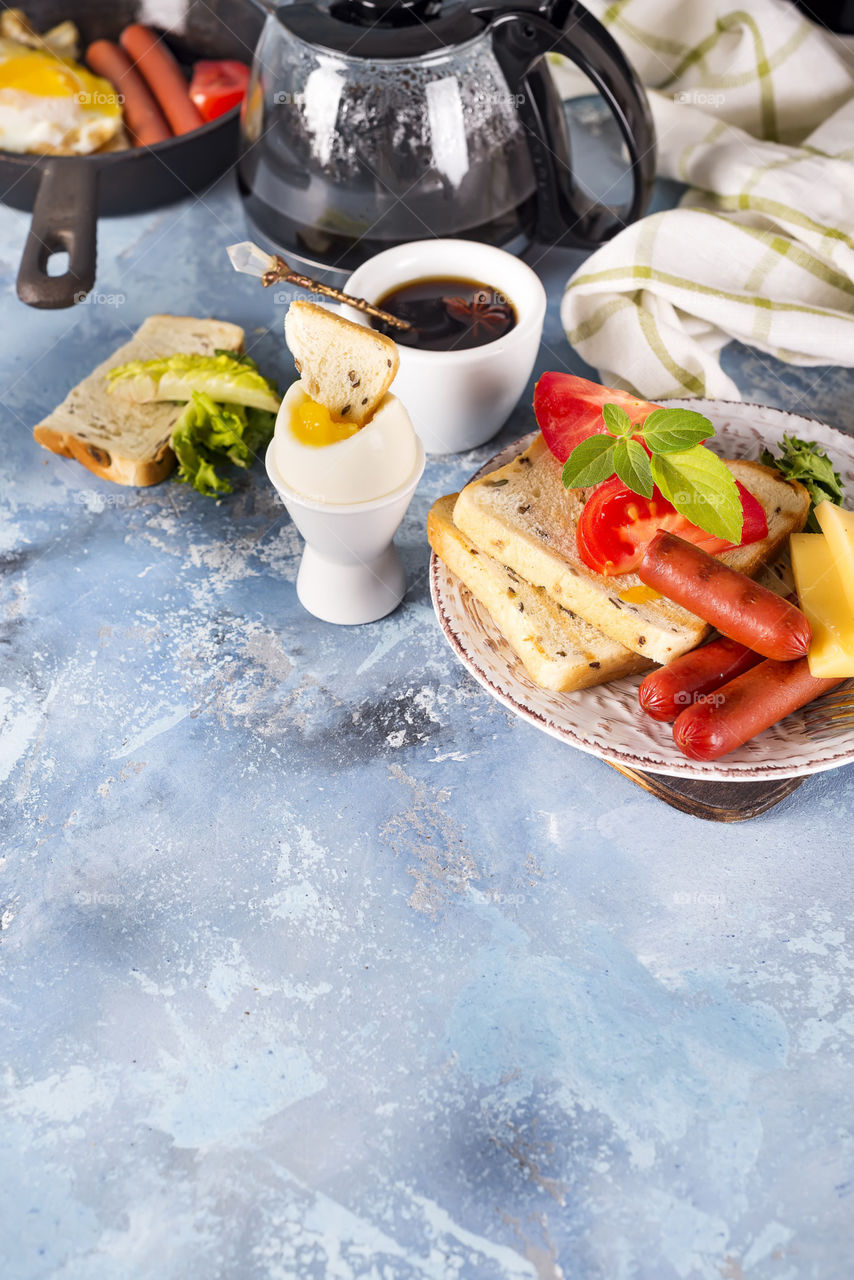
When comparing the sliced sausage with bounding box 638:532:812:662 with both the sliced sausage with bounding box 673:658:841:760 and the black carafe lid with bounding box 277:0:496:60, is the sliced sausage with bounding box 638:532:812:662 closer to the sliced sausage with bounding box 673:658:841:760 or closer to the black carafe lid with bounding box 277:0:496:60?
the sliced sausage with bounding box 673:658:841:760

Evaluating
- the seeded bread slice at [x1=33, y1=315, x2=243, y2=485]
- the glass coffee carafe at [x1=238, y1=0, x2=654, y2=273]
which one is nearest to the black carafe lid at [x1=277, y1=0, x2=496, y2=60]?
the glass coffee carafe at [x1=238, y1=0, x2=654, y2=273]

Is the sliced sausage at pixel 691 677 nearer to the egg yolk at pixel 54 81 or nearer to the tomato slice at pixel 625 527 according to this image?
the tomato slice at pixel 625 527

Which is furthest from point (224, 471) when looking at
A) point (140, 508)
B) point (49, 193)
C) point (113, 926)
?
point (113, 926)

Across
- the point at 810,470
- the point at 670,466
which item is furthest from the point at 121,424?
the point at 810,470

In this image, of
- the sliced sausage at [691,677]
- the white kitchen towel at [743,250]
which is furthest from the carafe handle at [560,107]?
the sliced sausage at [691,677]

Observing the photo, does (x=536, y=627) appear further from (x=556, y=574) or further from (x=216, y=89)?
(x=216, y=89)
